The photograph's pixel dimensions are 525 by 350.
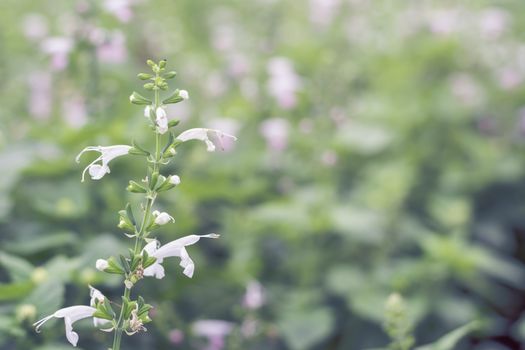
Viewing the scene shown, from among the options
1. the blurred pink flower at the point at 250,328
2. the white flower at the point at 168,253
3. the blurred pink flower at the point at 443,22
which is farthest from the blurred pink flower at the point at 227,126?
the white flower at the point at 168,253

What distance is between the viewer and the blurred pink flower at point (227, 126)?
3738 mm

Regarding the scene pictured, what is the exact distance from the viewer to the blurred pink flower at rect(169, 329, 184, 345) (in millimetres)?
2773

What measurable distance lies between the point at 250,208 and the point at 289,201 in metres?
0.26

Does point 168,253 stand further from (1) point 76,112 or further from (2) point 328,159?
(1) point 76,112

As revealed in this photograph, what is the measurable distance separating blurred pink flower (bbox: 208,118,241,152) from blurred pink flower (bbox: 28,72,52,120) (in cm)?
100

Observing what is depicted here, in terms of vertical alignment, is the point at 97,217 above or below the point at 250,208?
below

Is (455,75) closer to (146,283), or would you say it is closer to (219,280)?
(219,280)

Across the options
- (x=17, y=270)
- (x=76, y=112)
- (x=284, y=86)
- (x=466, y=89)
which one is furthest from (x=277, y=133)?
(x=466, y=89)

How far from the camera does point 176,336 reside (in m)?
2.79

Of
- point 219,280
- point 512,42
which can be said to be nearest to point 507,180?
point 512,42

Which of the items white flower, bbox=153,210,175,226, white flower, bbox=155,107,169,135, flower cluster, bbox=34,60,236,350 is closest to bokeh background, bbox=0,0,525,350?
flower cluster, bbox=34,60,236,350

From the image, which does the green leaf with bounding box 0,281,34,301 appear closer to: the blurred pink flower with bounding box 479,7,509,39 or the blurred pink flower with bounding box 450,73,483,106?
the blurred pink flower with bounding box 450,73,483,106

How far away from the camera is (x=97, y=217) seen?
3.12 metres

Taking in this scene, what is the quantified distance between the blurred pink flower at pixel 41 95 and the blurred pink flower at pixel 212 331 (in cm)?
181
